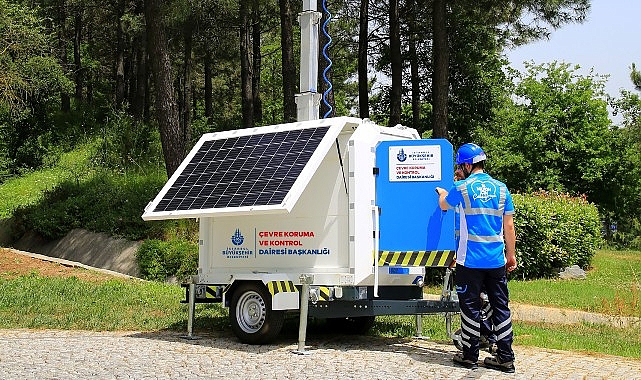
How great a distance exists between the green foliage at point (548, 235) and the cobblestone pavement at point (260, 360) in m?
10.8

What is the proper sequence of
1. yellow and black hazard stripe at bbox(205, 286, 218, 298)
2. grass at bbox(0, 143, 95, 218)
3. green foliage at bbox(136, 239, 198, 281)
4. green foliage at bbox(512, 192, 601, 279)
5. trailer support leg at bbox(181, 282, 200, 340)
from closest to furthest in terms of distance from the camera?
yellow and black hazard stripe at bbox(205, 286, 218, 298) < trailer support leg at bbox(181, 282, 200, 340) < green foliage at bbox(136, 239, 198, 281) < green foliage at bbox(512, 192, 601, 279) < grass at bbox(0, 143, 95, 218)

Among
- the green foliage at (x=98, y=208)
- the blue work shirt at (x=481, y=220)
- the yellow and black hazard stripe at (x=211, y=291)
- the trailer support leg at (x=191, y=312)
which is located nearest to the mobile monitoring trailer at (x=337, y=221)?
the yellow and black hazard stripe at (x=211, y=291)

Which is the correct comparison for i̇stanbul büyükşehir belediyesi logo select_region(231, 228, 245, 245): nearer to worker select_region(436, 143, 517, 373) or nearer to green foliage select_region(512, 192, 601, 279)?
worker select_region(436, 143, 517, 373)

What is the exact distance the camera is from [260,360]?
9.00m

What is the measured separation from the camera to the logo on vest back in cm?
838

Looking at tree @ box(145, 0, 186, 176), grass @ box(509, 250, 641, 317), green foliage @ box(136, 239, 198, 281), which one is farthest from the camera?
tree @ box(145, 0, 186, 176)

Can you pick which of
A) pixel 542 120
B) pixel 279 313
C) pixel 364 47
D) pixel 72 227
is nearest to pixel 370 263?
pixel 279 313

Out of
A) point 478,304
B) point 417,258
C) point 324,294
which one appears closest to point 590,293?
point 417,258

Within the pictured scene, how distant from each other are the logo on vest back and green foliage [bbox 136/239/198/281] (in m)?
10.7

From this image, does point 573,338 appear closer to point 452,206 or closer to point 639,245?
point 452,206

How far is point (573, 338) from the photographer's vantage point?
1128 centimetres

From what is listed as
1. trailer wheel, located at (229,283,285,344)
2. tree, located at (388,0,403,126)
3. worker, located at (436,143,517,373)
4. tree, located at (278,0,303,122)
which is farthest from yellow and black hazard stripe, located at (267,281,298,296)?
tree, located at (388,0,403,126)

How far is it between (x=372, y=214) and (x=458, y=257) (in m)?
1.38

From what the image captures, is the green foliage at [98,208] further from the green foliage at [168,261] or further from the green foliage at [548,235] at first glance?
the green foliage at [548,235]
